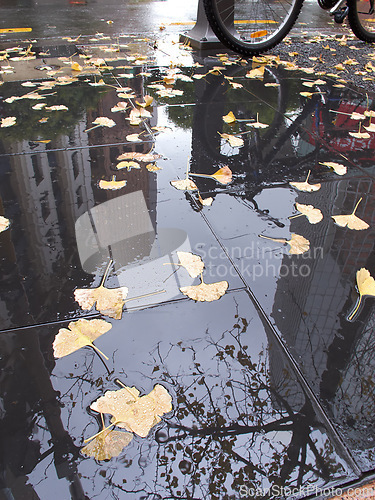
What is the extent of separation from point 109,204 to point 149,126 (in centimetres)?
122

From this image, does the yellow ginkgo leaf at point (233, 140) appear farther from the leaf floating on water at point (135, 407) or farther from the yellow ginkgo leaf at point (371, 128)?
the leaf floating on water at point (135, 407)

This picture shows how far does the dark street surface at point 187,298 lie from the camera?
1.10 meters

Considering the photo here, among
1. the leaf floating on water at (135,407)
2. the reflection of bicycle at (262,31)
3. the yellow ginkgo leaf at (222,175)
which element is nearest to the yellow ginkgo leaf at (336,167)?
the yellow ginkgo leaf at (222,175)

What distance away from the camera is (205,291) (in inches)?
63.7

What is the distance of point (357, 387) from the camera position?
128 centimetres

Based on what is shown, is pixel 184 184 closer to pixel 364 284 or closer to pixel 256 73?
pixel 364 284

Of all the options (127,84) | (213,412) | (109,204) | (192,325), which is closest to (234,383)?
(213,412)

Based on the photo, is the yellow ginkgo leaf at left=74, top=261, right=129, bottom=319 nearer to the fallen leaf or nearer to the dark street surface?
the dark street surface

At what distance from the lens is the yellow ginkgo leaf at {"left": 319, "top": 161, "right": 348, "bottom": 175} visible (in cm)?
247

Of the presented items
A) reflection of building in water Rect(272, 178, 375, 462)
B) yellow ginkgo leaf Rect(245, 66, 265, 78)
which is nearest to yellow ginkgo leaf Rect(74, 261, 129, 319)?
reflection of building in water Rect(272, 178, 375, 462)

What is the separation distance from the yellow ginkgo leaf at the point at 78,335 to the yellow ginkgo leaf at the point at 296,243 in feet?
3.07

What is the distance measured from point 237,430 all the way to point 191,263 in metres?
0.78

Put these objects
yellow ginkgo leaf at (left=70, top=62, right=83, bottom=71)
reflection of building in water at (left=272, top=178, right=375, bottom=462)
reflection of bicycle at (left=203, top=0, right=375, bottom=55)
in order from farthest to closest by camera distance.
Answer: yellow ginkgo leaf at (left=70, top=62, right=83, bottom=71), reflection of bicycle at (left=203, top=0, right=375, bottom=55), reflection of building in water at (left=272, top=178, right=375, bottom=462)

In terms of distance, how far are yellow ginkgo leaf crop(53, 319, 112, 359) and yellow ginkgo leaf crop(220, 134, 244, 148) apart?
182 centimetres
